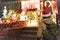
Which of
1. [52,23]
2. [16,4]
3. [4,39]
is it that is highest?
[16,4]

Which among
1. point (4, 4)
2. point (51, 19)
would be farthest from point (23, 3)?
point (51, 19)

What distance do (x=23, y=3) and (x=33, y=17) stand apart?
0.27 m

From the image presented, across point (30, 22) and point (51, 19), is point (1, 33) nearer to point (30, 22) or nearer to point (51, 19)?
point (30, 22)

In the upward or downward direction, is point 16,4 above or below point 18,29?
above

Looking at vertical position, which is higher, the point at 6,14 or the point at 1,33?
the point at 6,14

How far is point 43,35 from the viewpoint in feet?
10.0

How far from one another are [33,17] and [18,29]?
11.7 inches

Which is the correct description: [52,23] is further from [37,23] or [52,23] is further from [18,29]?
[18,29]

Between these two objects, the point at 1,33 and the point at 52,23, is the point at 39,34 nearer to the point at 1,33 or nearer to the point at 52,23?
the point at 52,23

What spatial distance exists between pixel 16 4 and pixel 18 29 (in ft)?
1.27

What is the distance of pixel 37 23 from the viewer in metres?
3.04

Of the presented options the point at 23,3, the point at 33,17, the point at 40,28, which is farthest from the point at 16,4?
the point at 40,28

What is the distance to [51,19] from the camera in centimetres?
304

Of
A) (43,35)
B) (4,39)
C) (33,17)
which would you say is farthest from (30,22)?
(4,39)
